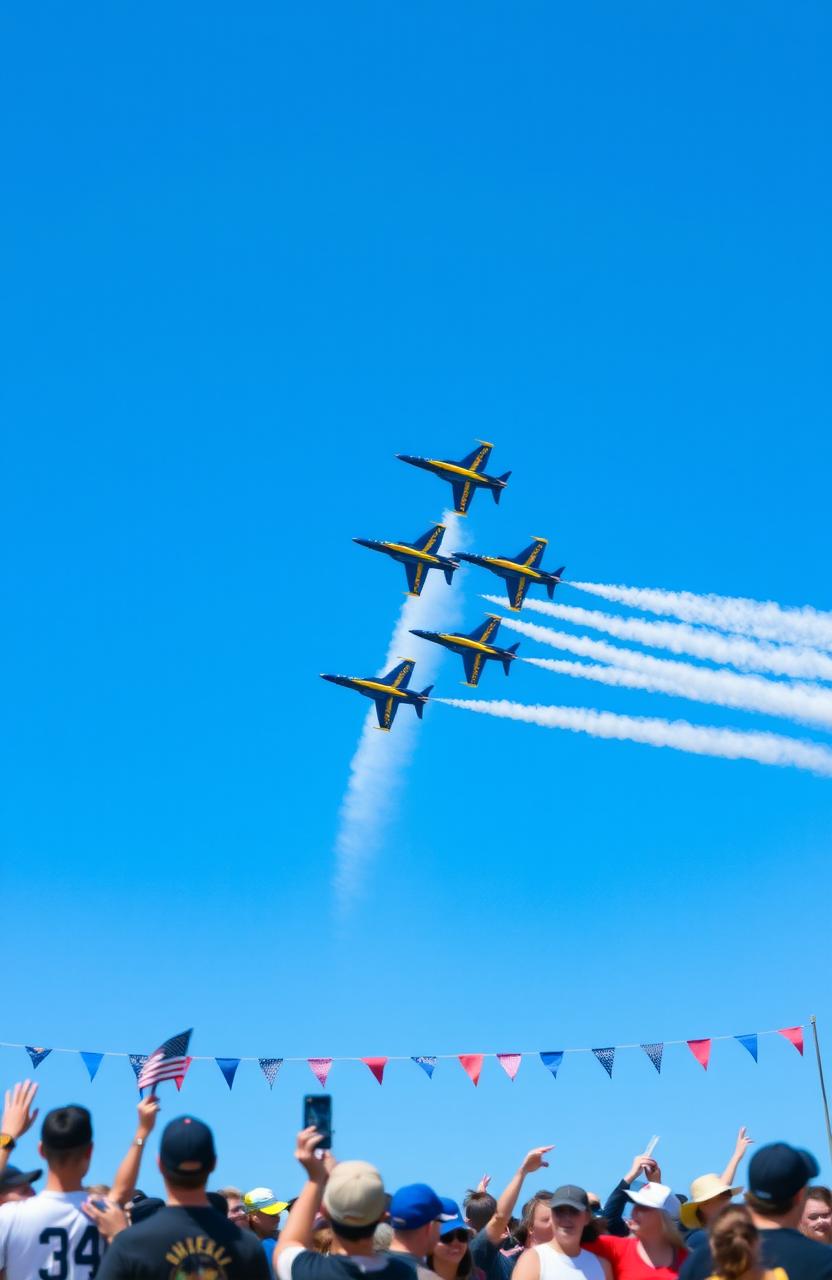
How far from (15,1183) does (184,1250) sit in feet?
7.18

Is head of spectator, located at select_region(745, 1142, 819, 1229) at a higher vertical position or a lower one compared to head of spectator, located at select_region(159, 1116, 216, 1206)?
higher

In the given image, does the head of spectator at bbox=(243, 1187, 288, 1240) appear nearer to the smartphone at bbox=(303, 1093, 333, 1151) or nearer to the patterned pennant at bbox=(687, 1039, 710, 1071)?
the smartphone at bbox=(303, 1093, 333, 1151)

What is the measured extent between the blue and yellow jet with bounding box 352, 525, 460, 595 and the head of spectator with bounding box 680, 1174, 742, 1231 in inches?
2609

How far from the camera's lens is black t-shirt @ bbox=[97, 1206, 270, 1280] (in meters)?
7.99

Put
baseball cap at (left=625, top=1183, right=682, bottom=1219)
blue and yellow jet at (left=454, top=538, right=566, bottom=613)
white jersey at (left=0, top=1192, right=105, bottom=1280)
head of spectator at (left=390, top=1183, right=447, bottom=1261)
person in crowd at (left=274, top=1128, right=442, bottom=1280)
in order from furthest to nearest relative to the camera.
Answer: blue and yellow jet at (left=454, top=538, right=566, bottom=613) < baseball cap at (left=625, top=1183, right=682, bottom=1219) < head of spectator at (left=390, top=1183, right=447, bottom=1261) < white jersey at (left=0, top=1192, right=105, bottom=1280) < person in crowd at (left=274, top=1128, right=442, bottom=1280)

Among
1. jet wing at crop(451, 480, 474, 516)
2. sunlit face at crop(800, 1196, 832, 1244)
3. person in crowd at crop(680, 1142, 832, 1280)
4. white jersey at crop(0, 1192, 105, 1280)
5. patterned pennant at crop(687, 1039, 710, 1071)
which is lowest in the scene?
white jersey at crop(0, 1192, 105, 1280)

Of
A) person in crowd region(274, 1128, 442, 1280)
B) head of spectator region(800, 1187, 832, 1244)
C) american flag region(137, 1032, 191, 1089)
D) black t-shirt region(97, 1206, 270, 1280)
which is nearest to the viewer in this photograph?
black t-shirt region(97, 1206, 270, 1280)

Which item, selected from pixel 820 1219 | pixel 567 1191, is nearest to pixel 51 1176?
pixel 567 1191

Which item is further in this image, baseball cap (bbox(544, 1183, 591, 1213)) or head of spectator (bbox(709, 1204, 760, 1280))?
baseball cap (bbox(544, 1183, 591, 1213))

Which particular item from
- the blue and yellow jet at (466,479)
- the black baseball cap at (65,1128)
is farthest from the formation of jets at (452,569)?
the black baseball cap at (65,1128)

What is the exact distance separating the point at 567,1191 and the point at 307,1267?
4.00 metres

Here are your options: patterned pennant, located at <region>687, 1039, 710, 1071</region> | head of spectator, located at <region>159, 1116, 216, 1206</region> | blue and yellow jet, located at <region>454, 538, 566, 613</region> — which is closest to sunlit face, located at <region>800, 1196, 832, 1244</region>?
head of spectator, located at <region>159, 1116, 216, 1206</region>

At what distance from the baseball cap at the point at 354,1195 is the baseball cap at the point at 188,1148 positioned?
73 cm

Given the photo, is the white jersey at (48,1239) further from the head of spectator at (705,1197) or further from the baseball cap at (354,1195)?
the head of spectator at (705,1197)
